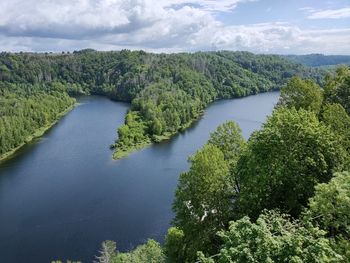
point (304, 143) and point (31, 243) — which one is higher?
point (304, 143)

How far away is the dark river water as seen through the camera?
41.2 meters

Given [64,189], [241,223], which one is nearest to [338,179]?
[241,223]

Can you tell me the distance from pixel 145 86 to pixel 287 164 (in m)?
123

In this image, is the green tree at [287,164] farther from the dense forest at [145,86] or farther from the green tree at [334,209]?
the dense forest at [145,86]

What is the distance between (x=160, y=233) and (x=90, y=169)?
25898mm

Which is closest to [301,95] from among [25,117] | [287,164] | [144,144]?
[287,164]

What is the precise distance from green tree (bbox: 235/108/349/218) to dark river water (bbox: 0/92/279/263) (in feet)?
75.0

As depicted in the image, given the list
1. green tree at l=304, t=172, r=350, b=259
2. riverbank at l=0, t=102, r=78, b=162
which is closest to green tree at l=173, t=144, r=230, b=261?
green tree at l=304, t=172, r=350, b=259

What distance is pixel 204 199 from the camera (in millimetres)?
22094

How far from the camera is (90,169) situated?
64.2 meters

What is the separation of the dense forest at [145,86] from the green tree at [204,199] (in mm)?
50362

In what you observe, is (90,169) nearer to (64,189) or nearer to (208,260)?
(64,189)

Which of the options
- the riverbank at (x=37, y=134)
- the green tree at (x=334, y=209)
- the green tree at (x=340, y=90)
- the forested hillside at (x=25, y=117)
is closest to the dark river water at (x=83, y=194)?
the riverbank at (x=37, y=134)

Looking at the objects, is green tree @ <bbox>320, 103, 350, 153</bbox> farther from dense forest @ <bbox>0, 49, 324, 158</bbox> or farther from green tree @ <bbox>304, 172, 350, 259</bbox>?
dense forest @ <bbox>0, 49, 324, 158</bbox>
